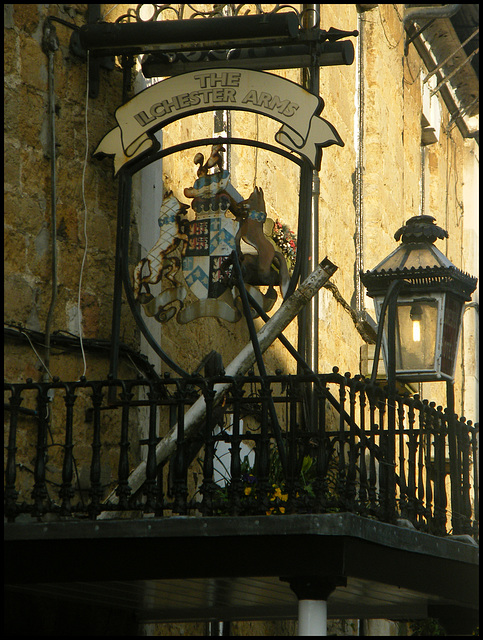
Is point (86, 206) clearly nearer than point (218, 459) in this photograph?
No

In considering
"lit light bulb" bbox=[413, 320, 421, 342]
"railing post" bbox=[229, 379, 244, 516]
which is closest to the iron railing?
"railing post" bbox=[229, 379, 244, 516]

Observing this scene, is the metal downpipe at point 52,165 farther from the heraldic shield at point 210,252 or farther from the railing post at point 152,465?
the railing post at point 152,465

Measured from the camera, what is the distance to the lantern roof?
7.26 m

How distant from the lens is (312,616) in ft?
20.2

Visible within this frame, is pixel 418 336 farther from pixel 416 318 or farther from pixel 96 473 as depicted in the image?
pixel 96 473

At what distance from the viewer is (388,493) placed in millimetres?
6500

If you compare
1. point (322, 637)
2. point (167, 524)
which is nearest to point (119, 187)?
point (167, 524)

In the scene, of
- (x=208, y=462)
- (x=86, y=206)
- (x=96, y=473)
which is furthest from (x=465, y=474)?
(x=86, y=206)

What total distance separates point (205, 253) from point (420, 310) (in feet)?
4.41

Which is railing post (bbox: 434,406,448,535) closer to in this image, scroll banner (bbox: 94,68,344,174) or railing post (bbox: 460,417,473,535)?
railing post (bbox: 460,417,473,535)

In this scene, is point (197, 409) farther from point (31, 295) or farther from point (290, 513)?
point (31, 295)

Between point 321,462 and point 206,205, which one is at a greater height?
point 206,205

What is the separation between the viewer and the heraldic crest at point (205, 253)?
7363 mm

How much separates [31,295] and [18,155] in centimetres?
89
